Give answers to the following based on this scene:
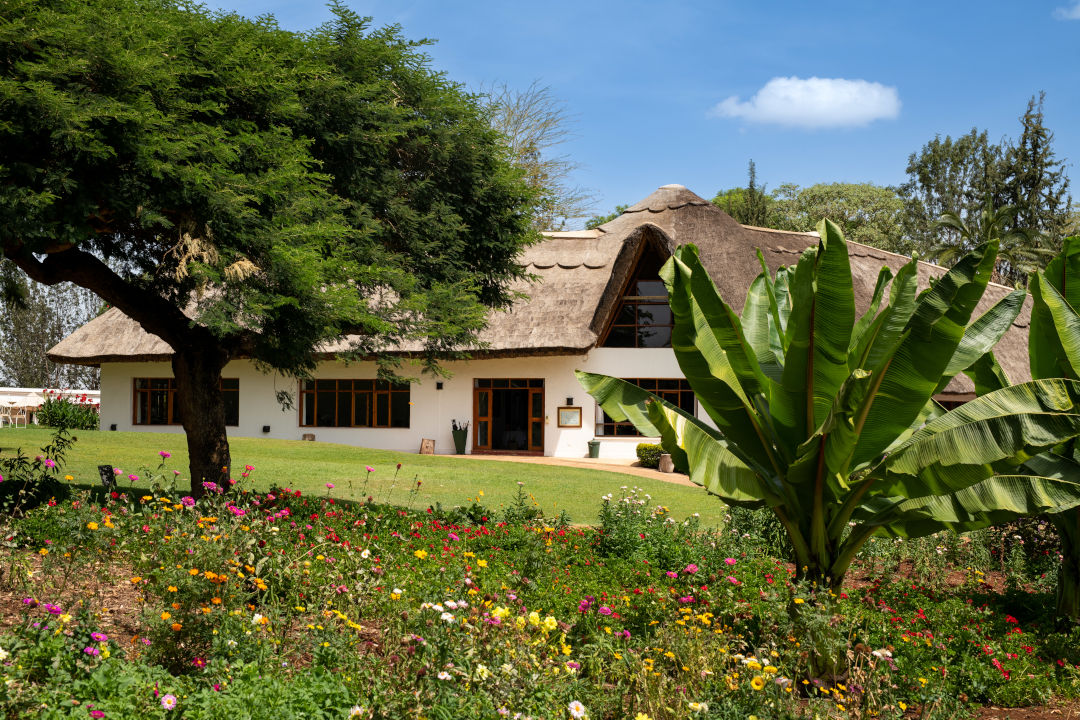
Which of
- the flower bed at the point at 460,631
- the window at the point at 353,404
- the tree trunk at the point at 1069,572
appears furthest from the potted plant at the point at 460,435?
the tree trunk at the point at 1069,572

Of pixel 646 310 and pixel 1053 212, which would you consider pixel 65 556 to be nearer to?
pixel 646 310

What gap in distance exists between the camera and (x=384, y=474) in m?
16.4

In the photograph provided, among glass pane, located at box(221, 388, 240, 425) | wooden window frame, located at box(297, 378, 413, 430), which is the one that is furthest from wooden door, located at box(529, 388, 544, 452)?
glass pane, located at box(221, 388, 240, 425)

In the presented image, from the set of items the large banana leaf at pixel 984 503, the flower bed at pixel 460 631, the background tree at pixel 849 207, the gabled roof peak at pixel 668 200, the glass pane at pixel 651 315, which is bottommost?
the flower bed at pixel 460 631

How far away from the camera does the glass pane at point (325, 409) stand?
26.3 meters

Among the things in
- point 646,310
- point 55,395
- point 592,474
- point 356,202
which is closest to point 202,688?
point 356,202

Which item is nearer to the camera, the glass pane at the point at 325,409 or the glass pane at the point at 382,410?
the glass pane at the point at 382,410

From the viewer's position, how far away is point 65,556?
5602mm

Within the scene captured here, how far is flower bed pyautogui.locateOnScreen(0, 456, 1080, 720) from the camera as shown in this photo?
3.73 metres

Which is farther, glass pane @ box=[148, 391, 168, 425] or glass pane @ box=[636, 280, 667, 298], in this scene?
glass pane @ box=[148, 391, 168, 425]

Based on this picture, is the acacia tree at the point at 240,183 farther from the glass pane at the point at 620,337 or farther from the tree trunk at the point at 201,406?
the glass pane at the point at 620,337

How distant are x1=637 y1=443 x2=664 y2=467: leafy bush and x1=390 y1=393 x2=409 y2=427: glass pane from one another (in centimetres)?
762

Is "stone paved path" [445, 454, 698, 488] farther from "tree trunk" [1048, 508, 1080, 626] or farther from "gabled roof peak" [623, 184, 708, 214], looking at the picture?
"tree trunk" [1048, 508, 1080, 626]

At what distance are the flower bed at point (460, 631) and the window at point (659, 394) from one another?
53.7 feet
